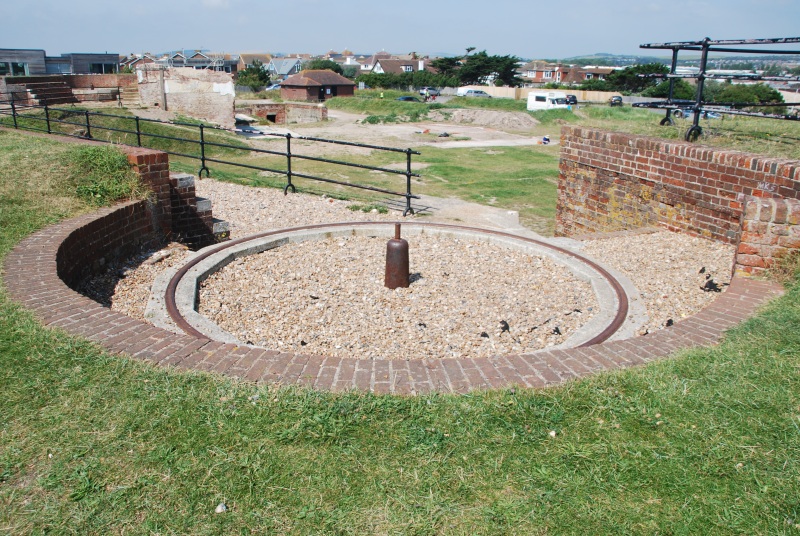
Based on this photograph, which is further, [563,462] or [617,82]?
[617,82]

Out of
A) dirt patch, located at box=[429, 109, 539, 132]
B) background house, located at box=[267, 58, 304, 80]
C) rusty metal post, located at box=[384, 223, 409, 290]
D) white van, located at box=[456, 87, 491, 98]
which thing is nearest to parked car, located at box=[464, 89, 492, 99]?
white van, located at box=[456, 87, 491, 98]

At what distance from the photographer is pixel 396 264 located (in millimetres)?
6254

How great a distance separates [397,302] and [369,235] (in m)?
2.31

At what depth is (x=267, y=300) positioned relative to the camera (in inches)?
235

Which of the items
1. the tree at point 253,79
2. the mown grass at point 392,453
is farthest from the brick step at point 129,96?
the tree at point 253,79

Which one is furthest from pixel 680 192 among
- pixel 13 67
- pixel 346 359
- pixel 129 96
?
pixel 13 67

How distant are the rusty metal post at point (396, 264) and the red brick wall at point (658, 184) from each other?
3221 mm

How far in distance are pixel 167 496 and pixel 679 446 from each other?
7.04 feet

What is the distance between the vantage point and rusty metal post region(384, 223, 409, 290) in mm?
6215

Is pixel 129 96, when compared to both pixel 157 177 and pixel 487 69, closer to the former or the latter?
pixel 157 177

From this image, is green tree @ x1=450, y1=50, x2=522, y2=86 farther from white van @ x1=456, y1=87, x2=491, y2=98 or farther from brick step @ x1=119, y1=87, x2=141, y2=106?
brick step @ x1=119, y1=87, x2=141, y2=106

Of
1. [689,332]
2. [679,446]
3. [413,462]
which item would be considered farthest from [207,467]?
[689,332]

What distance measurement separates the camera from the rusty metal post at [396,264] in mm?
6215

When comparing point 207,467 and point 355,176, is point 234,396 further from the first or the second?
point 355,176
